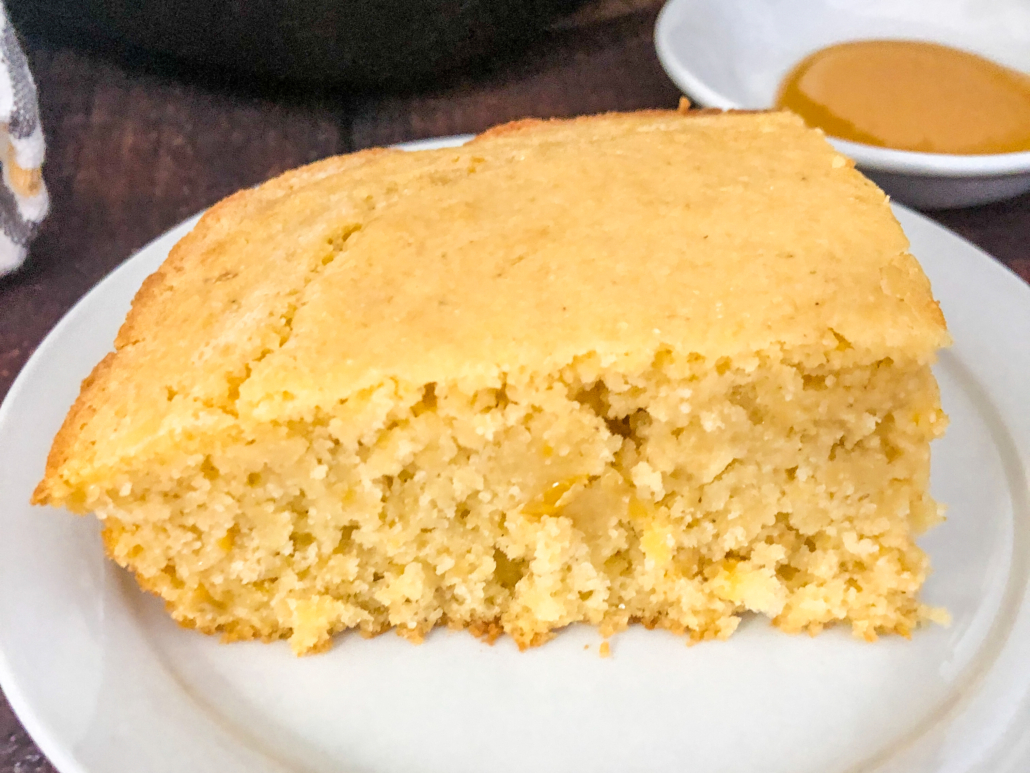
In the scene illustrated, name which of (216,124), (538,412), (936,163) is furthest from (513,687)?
(216,124)

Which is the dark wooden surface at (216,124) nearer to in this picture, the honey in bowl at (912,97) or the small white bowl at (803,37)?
the small white bowl at (803,37)

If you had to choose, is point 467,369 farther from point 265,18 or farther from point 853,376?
point 265,18

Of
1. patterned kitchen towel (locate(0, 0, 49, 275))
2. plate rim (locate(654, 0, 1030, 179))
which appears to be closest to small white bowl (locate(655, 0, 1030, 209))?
plate rim (locate(654, 0, 1030, 179))

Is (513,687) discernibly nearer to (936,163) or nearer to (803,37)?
(936,163)

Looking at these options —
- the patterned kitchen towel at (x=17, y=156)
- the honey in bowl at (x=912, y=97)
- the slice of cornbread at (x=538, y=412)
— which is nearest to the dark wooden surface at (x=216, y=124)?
the patterned kitchen towel at (x=17, y=156)

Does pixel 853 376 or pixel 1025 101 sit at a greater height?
pixel 853 376

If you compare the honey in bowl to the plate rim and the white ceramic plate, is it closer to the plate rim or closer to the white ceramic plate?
the plate rim

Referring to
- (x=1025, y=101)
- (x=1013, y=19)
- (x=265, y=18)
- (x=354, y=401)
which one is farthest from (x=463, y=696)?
(x=1013, y=19)
